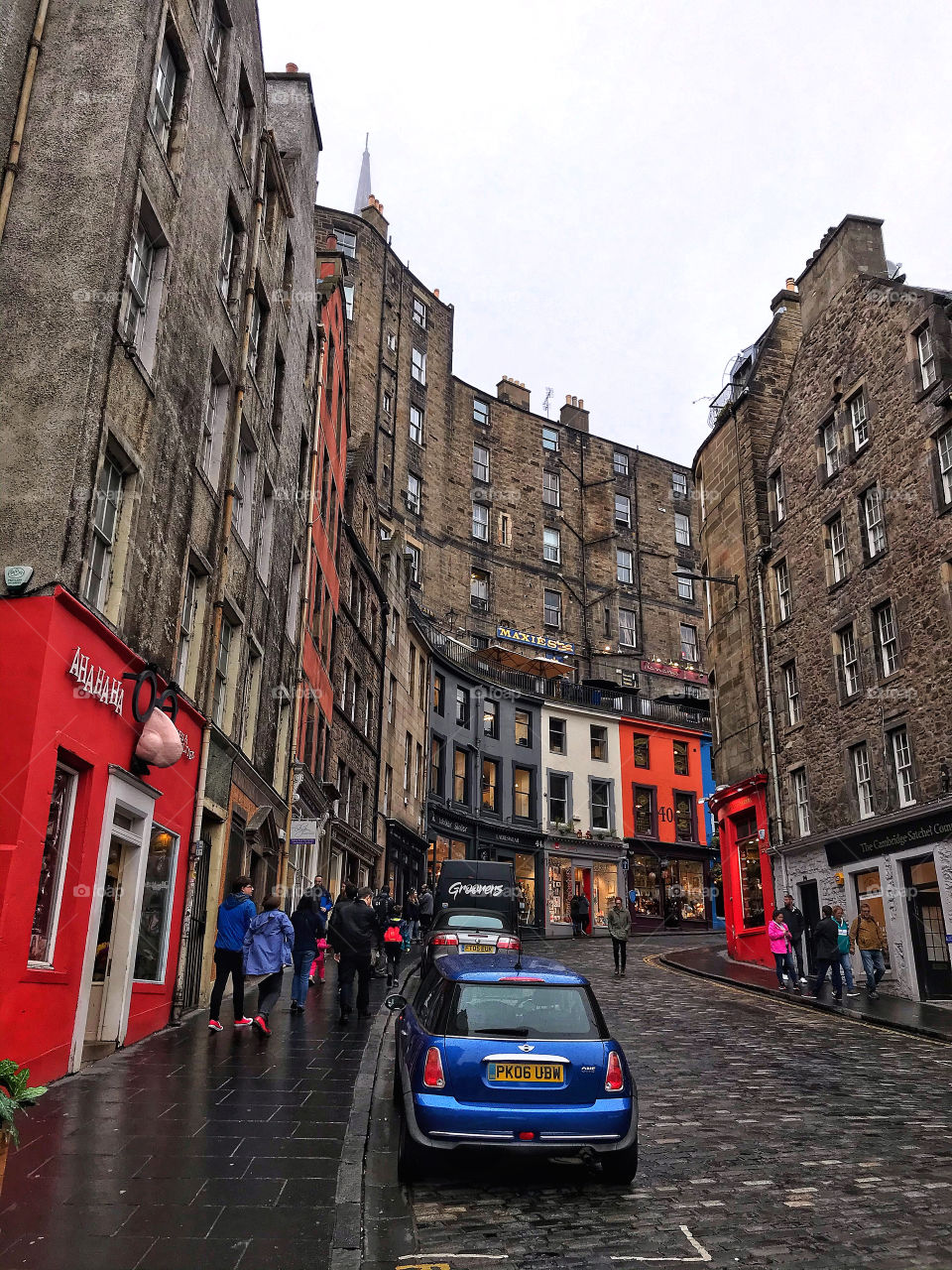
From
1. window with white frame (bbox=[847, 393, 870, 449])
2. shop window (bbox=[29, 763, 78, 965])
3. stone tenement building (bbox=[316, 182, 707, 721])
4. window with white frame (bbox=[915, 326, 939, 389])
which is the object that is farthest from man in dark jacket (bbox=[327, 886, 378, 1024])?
stone tenement building (bbox=[316, 182, 707, 721])

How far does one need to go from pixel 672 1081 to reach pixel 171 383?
1004 cm

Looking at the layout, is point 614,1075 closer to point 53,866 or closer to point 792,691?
point 53,866

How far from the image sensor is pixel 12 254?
10.7 m

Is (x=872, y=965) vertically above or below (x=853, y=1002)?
above

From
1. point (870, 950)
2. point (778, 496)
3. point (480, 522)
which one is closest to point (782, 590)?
point (778, 496)

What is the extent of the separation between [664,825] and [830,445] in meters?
26.5

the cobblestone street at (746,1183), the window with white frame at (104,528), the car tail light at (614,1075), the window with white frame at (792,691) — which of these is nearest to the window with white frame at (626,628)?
the window with white frame at (792,691)

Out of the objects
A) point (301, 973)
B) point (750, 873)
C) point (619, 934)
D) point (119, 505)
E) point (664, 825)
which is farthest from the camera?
point (664, 825)

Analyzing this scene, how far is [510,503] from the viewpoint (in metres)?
54.8

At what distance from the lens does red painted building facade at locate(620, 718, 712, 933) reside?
159 ft

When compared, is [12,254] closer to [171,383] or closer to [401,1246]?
[171,383]

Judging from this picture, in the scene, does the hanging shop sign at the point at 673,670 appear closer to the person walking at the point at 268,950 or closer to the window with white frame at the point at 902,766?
the window with white frame at the point at 902,766

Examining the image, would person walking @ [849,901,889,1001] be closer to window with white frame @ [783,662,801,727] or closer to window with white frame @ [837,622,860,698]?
window with white frame @ [837,622,860,698]

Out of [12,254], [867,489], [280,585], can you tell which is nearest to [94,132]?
[12,254]
